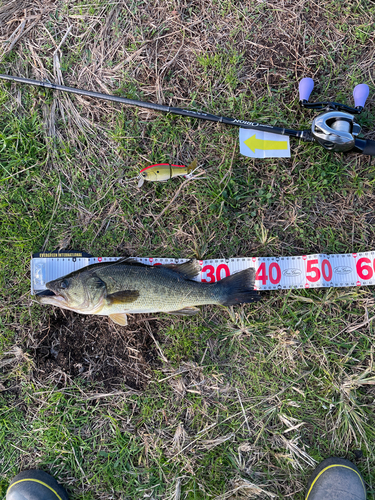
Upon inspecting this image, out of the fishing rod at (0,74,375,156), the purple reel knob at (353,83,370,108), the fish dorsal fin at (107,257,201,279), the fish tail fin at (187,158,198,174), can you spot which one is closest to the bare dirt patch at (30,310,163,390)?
the fish dorsal fin at (107,257,201,279)

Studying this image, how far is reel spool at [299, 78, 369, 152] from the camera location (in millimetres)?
2617

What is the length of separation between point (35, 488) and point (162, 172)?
10.9ft

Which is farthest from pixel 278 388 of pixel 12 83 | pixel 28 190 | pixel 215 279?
pixel 12 83

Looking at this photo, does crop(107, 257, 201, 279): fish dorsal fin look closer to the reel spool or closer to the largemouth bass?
the largemouth bass

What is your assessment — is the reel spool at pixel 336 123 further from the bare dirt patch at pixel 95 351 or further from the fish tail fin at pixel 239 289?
the bare dirt patch at pixel 95 351

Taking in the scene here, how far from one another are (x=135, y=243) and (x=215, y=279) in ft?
3.03

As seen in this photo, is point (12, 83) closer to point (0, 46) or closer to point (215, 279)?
point (0, 46)

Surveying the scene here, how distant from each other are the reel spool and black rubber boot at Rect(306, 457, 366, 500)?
3.07 meters

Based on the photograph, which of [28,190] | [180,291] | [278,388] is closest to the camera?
[180,291]

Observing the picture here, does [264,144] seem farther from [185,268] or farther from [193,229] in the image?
[185,268]

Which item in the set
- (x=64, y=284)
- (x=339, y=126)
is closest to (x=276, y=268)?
(x=339, y=126)

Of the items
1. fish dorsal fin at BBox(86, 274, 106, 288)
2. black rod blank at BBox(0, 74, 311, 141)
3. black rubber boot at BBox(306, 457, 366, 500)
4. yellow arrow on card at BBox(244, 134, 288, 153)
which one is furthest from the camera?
yellow arrow on card at BBox(244, 134, 288, 153)

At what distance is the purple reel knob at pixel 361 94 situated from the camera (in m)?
2.67

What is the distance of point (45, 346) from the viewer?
2965mm
